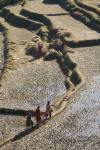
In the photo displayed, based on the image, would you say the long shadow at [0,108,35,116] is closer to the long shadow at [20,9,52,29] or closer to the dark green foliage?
the long shadow at [20,9,52,29]

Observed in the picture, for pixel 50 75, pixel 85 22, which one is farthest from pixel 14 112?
pixel 85 22

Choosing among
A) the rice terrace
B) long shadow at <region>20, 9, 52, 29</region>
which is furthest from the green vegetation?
long shadow at <region>20, 9, 52, 29</region>

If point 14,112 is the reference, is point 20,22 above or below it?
below

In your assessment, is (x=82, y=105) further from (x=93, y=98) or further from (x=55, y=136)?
(x=55, y=136)

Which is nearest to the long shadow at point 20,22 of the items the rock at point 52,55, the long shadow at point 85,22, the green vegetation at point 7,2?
the green vegetation at point 7,2

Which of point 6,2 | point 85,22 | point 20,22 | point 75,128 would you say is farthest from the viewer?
point 6,2

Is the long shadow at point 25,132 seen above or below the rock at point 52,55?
above

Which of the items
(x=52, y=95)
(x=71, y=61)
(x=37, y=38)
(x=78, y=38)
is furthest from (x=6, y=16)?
(x=52, y=95)

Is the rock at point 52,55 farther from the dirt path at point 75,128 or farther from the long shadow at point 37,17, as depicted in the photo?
the dirt path at point 75,128

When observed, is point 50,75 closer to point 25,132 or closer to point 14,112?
point 14,112

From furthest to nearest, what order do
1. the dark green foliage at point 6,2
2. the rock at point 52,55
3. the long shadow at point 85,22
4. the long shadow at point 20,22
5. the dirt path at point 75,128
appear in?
the dark green foliage at point 6,2, the long shadow at point 20,22, the long shadow at point 85,22, the rock at point 52,55, the dirt path at point 75,128
